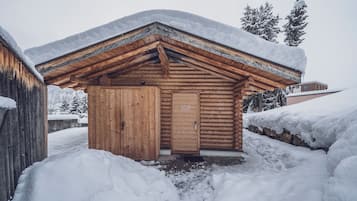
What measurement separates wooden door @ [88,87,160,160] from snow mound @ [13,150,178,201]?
1813 mm

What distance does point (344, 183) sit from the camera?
2.31 m

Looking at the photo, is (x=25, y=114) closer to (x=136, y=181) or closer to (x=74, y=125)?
(x=136, y=181)

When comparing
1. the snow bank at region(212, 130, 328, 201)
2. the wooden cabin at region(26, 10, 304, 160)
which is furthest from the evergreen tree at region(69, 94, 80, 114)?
the snow bank at region(212, 130, 328, 201)

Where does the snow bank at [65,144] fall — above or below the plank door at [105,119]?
below

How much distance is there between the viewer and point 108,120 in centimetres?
608

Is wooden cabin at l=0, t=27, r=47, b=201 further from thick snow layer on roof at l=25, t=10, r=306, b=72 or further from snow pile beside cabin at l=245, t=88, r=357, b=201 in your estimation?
snow pile beside cabin at l=245, t=88, r=357, b=201

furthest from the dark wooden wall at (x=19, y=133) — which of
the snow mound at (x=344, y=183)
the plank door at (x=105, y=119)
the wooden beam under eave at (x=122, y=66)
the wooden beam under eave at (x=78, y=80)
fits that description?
the snow mound at (x=344, y=183)

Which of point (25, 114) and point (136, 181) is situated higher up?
point (25, 114)

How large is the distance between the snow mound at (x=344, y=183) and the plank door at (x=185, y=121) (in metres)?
4.68

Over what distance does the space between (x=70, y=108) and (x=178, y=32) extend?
31.7m

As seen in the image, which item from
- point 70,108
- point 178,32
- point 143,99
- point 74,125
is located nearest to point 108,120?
point 143,99

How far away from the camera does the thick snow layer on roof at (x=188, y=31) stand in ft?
14.1

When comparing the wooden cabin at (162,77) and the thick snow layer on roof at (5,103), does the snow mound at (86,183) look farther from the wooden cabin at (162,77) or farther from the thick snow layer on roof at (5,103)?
the wooden cabin at (162,77)

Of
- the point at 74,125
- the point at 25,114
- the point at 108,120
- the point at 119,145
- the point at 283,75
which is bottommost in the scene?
the point at 74,125
